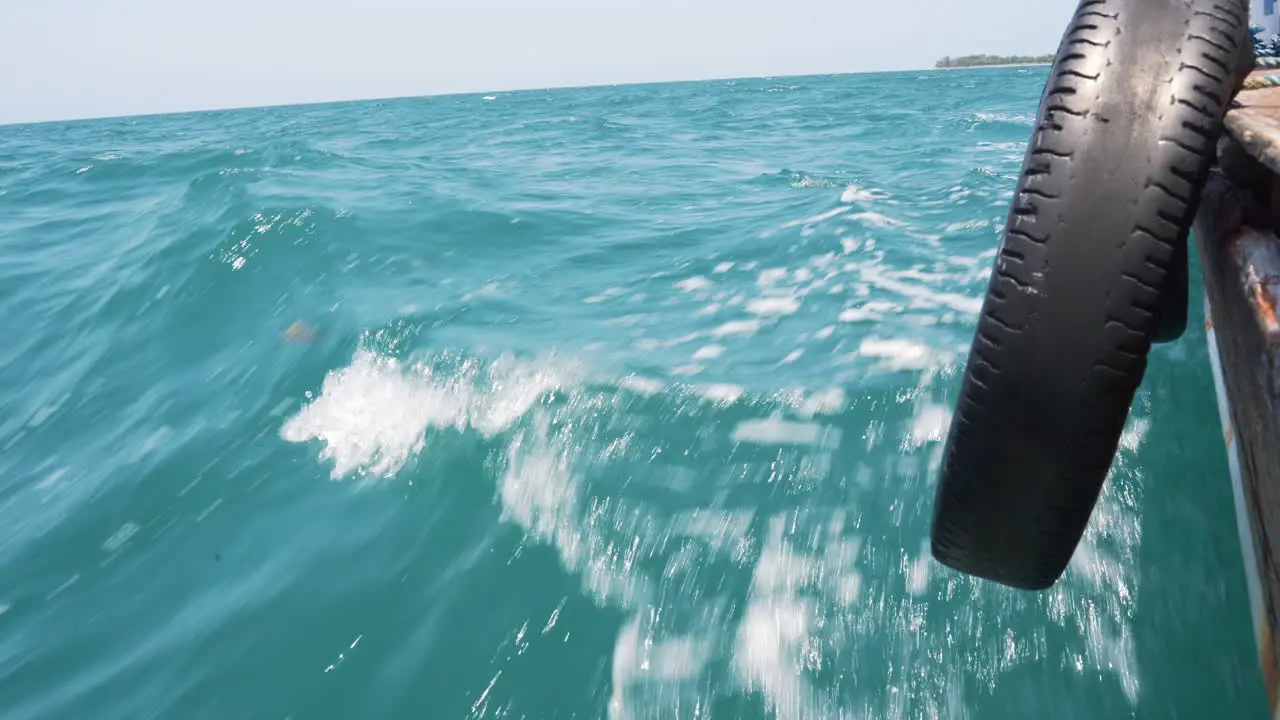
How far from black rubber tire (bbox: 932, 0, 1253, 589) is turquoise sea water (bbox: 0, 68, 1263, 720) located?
92 cm

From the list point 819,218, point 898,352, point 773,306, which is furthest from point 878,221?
point 898,352

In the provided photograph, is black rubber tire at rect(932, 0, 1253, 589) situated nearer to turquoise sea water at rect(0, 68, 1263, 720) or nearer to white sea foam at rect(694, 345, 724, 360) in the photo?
turquoise sea water at rect(0, 68, 1263, 720)

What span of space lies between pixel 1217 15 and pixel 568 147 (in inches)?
620

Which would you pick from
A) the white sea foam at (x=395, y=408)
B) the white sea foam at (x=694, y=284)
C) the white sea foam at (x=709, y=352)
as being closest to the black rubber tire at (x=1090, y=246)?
the white sea foam at (x=395, y=408)

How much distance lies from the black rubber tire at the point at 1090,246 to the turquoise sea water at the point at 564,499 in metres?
0.92

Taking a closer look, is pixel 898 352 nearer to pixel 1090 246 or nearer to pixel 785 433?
pixel 785 433

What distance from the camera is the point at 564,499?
3240mm

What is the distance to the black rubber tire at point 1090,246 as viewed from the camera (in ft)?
4.83

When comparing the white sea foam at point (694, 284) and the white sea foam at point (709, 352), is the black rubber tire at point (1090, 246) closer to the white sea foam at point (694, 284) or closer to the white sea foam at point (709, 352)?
the white sea foam at point (709, 352)

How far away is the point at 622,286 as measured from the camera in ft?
19.9

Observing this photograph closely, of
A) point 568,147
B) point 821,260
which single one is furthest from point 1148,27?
point 568,147

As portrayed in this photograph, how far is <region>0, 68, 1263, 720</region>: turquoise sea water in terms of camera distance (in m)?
2.34

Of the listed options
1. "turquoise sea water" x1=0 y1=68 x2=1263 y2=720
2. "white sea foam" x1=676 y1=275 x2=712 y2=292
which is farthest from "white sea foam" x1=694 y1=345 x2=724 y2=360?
"white sea foam" x1=676 y1=275 x2=712 y2=292

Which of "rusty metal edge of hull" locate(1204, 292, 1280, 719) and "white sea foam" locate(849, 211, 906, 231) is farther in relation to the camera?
"white sea foam" locate(849, 211, 906, 231)
